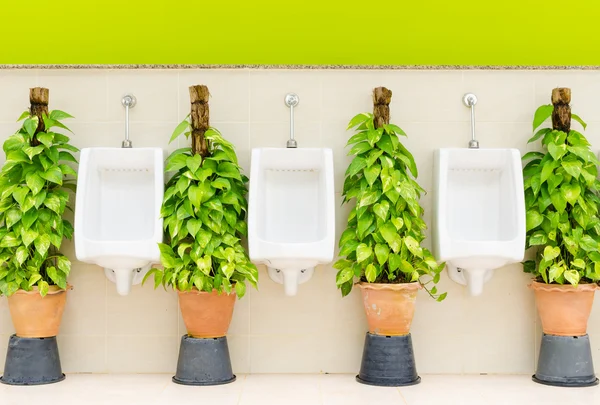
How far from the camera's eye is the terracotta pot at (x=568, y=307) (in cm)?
338

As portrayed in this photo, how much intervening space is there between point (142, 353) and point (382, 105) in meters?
1.72

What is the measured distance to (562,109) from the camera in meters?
3.47

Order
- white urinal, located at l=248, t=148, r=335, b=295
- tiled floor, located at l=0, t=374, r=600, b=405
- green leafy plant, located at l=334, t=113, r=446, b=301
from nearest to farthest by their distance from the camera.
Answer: tiled floor, located at l=0, t=374, r=600, b=405 < white urinal, located at l=248, t=148, r=335, b=295 < green leafy plant, located at l=334, t=113, r=446, b=301

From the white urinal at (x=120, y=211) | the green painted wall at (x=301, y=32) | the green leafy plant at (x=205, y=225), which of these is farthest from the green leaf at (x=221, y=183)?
the green painted wall at (x=301, y=32)

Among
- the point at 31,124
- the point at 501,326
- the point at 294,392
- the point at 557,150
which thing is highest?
the point at 31,124

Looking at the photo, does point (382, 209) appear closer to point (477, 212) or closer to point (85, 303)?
point (477, 212)

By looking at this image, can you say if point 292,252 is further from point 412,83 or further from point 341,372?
point 412,83

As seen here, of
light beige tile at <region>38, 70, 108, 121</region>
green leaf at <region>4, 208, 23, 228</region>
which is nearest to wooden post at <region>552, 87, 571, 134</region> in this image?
light beige tile at <region>38, 70, 108, 121</region>

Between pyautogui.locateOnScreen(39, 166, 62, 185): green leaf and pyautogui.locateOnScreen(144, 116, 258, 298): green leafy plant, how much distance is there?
50 centimetres

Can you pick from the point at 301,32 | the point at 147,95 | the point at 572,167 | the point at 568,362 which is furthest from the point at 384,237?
the point at 147,95

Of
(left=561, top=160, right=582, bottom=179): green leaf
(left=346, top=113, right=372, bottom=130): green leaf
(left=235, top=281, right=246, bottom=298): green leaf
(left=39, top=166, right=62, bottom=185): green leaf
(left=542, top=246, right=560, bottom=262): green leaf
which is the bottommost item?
(left=235, top=281, right=246, bottom=298): green leaf

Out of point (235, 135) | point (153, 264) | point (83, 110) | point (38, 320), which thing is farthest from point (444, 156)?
point (38, 320)

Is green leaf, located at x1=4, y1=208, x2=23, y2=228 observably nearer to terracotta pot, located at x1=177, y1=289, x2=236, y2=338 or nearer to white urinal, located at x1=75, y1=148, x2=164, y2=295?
white urinal, located at x1=75, y1=148, x2=164, y2=295

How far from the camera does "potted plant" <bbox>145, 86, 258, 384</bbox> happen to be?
3.28 m
